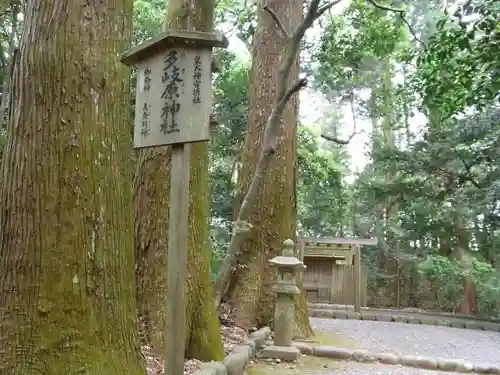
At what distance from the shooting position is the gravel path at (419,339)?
632 cm

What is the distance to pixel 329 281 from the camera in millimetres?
11336

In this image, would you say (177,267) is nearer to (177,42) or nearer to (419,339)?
(177,42)

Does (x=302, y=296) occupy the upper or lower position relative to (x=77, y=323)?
lower

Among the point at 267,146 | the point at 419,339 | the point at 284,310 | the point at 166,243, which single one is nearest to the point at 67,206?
the point at 166,243

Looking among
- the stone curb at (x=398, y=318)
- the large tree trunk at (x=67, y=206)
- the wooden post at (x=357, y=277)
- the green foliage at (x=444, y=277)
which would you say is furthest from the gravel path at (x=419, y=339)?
the large tree trunk at (x=67, y=206)

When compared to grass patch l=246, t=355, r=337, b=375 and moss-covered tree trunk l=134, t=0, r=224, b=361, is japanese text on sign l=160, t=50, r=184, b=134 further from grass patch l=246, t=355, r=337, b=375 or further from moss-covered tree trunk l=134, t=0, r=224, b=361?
grass patch l=246, t=355, r=337, b=375

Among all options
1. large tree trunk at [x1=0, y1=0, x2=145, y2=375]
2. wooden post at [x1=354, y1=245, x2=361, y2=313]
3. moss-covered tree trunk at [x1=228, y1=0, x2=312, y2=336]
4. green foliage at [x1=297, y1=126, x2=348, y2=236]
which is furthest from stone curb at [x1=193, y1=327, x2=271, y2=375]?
green foliage at [x1=297, y1=126, x2=348, y2=236]

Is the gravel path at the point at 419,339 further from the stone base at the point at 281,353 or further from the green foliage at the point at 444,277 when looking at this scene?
the green foliage at the point at 444,277

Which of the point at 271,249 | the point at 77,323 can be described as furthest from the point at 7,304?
the point at 271,249

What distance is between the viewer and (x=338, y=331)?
7.63 m

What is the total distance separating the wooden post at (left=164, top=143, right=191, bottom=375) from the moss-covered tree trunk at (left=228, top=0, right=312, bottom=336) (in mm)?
3154

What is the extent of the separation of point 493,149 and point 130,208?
27.3 ft

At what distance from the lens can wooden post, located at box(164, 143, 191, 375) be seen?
2676mm

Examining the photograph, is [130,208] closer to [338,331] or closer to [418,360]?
[418,360]
